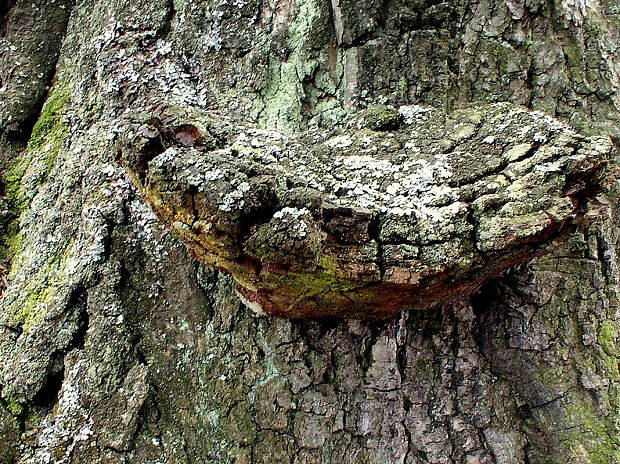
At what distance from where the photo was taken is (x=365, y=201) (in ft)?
3.51

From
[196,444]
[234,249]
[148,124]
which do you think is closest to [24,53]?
[148,124]

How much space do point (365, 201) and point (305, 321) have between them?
1.26ft

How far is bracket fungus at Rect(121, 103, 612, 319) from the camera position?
102 centimetres

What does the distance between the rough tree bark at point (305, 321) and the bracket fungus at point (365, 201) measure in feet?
0.45

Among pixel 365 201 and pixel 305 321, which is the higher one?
pixel 365 201

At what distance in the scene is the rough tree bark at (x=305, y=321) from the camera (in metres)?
1.29

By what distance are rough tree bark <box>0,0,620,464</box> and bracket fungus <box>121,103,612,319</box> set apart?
0.45ft

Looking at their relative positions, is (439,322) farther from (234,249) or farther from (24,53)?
(24,53)

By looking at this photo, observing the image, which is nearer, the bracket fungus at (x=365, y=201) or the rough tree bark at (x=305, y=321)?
the bracket fungus at (x=365, y=201)

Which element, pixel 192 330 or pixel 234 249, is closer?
pixel 234 249

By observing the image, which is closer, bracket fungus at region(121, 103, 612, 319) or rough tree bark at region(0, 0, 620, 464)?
bracket fungus at region(121, 103, 612, 319)

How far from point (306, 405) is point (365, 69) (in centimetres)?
88

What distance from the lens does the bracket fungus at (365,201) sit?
102cm

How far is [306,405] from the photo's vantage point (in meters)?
1.28
